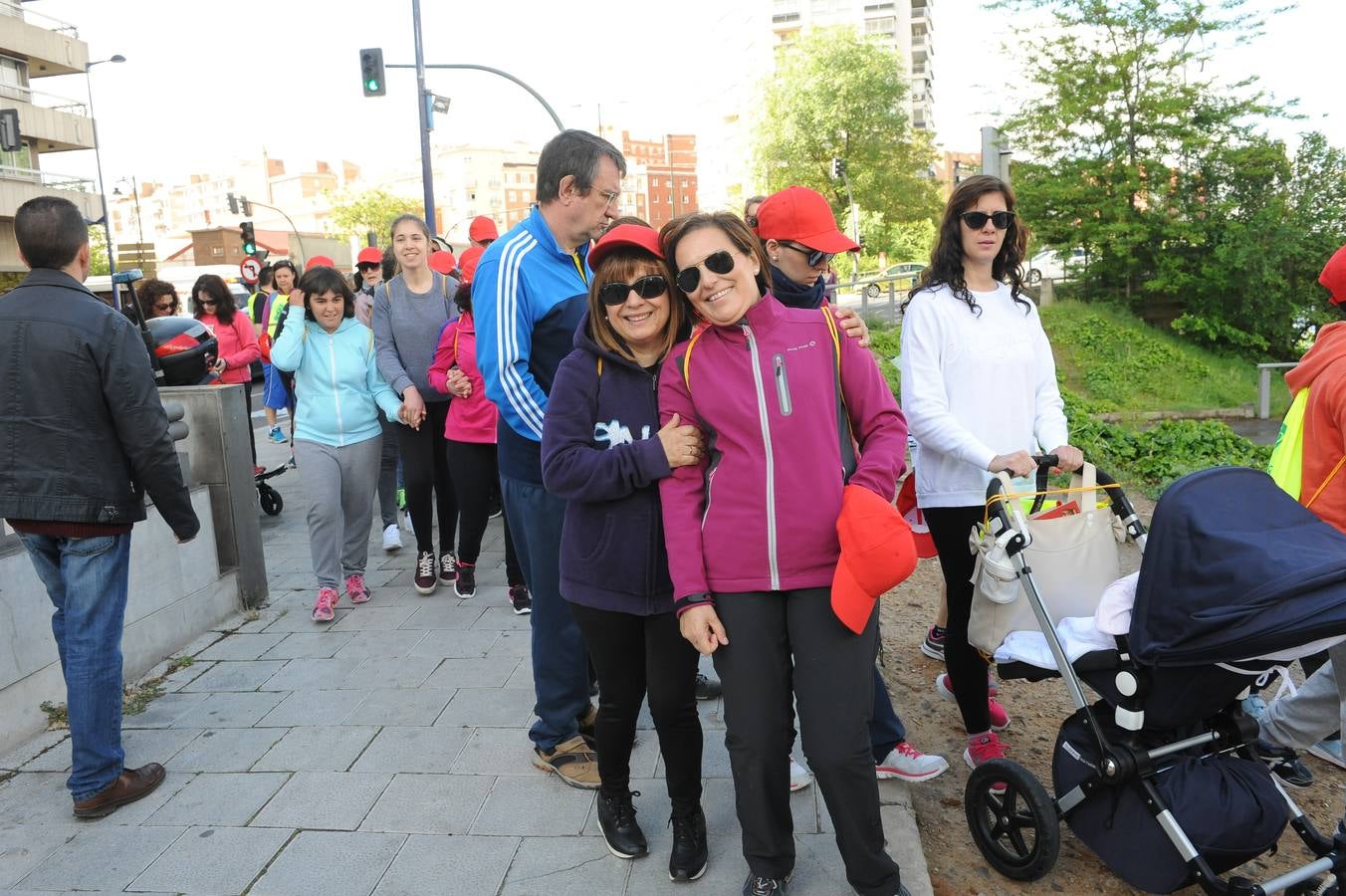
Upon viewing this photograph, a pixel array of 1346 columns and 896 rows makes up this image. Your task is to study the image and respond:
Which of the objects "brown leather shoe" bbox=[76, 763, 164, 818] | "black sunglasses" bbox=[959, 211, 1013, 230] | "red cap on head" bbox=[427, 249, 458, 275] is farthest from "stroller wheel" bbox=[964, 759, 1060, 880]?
"red cap on head" bbox=[427, 249, 458, 275]

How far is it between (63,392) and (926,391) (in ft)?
10.1

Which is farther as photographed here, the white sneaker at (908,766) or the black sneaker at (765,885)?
the white sneaker at (908,766)

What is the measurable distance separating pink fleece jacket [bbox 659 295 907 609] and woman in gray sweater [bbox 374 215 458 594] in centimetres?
371

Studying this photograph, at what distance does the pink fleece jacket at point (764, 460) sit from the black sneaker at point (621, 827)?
36.1 inches

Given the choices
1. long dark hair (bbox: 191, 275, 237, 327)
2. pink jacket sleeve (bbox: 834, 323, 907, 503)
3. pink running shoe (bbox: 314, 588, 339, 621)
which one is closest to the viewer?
pink jacket sleeve (bbox: 834, 323, 907, 503)

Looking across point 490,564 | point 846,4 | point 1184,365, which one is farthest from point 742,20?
point 490,564

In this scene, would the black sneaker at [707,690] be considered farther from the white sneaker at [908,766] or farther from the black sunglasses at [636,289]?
the black sunglasses at [636,289]

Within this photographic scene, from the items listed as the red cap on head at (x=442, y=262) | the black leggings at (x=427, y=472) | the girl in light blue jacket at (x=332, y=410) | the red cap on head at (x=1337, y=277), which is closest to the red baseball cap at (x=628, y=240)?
the red cap on head at (x=1337, y=277)

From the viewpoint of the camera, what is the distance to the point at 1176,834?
8.72 feet

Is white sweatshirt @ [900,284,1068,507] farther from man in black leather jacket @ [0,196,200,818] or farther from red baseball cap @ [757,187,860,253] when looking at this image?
man in black leather jacket @ [0,196,200,818]

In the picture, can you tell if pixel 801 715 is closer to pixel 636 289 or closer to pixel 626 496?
pixel 626 496

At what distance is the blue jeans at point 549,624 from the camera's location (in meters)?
3.55

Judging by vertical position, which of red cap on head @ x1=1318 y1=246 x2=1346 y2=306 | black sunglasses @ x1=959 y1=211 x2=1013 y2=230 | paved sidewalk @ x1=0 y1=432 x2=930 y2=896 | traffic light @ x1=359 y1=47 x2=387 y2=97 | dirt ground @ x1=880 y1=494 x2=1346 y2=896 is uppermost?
traffic light @ x1=359 y1=47 x2=387 y2=97

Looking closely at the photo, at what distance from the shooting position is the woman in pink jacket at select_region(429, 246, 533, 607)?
572 cm
